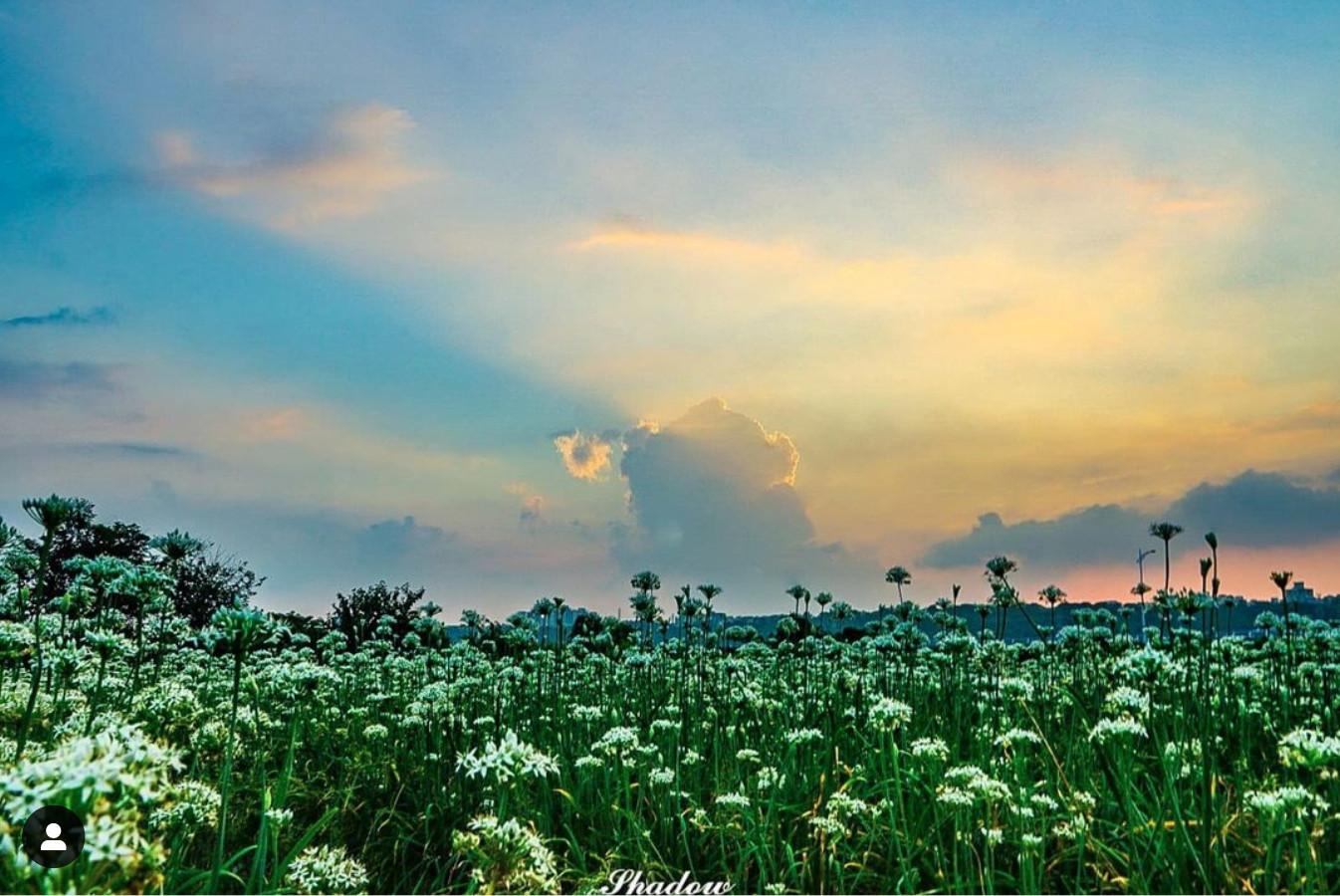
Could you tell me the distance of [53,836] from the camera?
221 cm

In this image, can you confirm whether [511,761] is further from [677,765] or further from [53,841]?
[677,765]

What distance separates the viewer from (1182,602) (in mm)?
7477

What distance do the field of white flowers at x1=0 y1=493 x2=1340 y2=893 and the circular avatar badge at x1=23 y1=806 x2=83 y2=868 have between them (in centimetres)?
3

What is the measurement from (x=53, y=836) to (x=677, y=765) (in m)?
5.67

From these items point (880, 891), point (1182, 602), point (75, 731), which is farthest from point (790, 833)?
point (75, 731)

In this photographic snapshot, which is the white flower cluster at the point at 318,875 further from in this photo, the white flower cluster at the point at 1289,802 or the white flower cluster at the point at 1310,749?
the white flower cluster at the point at 1310,749

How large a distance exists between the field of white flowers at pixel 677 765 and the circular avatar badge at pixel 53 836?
0.09 feet

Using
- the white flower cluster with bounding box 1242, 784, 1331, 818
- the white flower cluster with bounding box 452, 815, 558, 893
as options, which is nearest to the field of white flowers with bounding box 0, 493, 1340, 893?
the white flower cluster with bounding box 452, 815, 558, 893

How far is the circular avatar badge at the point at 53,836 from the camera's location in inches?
85.4

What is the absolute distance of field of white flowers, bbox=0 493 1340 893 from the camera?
425 centimetres

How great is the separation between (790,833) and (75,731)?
15.2 ft

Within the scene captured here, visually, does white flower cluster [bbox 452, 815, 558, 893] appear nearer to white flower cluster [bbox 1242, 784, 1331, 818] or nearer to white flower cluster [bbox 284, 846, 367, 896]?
white flower cluster [bbox 284, 846, 367, 896]

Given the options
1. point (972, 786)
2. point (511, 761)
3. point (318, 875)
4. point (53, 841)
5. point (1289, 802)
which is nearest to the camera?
point (53, 841)

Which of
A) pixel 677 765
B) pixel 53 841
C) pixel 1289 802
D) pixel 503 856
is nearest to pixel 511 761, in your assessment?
pixel 503 856
